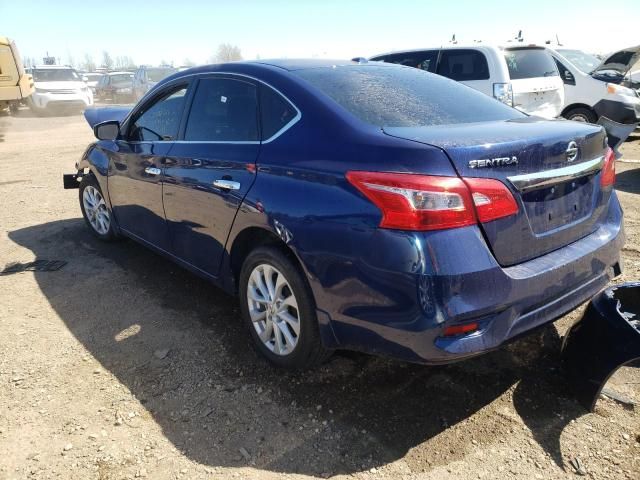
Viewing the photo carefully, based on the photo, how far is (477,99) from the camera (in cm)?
312

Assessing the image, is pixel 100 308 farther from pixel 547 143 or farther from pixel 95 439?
pixel 547 143

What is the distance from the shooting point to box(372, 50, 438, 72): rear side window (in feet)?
29.7

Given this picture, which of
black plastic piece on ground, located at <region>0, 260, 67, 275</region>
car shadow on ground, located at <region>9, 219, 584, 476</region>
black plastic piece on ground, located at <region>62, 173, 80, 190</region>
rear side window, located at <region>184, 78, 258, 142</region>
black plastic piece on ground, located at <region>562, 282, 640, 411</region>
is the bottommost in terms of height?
car shadow on ground, located at <region>9, 219, 584, 476</region>

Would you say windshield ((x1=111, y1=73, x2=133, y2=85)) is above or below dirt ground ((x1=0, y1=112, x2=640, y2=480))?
above

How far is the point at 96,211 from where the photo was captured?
4.99m

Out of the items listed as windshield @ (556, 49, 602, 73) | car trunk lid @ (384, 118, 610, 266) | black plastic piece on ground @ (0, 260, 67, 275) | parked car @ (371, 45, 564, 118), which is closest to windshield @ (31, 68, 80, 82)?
parked car @ (371, 45, 564, 118)

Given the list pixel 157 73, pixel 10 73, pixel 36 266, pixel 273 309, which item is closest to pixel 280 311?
pixel 273 309

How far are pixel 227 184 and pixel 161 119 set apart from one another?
1231 millimetres

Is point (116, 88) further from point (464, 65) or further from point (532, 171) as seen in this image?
point (532, 171)

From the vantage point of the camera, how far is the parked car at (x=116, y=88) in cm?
2569

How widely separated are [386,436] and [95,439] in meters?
1.36

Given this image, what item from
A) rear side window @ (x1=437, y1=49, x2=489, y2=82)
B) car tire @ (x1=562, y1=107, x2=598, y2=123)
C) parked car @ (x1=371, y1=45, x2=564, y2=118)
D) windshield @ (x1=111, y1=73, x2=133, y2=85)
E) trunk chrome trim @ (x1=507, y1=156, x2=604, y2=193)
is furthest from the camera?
windshield @ (x1=111, y1=73, x2=133, y2=85)

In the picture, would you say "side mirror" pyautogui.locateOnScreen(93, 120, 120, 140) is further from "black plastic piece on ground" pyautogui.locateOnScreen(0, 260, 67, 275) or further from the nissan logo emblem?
the nissan logo emblem

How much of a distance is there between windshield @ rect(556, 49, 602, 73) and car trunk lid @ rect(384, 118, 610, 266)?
364 inches
